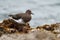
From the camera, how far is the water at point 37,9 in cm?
1950

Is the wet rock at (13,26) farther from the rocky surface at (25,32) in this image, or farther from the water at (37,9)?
the water at (37,9)

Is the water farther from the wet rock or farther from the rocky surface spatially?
the rocky surface

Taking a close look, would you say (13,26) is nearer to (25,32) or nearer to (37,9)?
(25,32)

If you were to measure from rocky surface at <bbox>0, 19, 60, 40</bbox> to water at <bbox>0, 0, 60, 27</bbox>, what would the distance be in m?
7.08

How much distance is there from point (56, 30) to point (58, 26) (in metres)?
0.52

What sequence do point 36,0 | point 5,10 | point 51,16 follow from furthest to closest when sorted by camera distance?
point 36,0 < point 5,10 < point 51,16

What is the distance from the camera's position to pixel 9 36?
1015 centimetres

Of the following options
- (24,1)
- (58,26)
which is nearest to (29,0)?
(24,1)

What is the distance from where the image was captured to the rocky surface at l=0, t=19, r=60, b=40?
996cm

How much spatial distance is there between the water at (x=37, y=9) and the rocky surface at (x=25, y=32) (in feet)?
23.2

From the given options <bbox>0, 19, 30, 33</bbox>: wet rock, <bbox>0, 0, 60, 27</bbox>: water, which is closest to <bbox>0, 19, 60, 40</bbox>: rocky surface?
<bbox>0, 19, 30, 33</bbox>: wet rock

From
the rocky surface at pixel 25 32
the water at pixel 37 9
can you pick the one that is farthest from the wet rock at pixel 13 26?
the water at pixel 37 9

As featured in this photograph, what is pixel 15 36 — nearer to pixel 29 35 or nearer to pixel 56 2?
pixel 29 35

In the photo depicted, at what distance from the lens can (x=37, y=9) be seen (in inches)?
893
